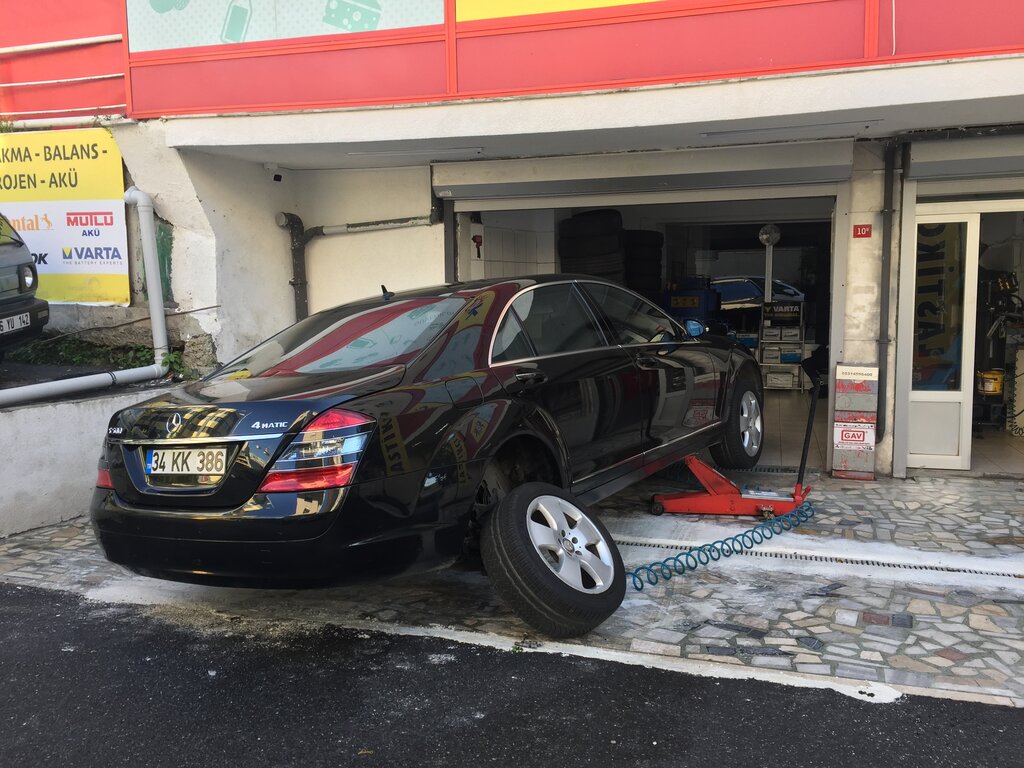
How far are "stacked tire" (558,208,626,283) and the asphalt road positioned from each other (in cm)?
648

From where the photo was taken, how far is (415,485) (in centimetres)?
321

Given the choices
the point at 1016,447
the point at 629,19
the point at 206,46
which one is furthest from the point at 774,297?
the point at 206,46

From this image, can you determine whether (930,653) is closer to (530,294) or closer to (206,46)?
(530,294)

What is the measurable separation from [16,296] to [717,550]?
5335mm

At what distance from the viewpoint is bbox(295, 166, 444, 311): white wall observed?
7.72 meters

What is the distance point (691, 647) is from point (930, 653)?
0.98 metres

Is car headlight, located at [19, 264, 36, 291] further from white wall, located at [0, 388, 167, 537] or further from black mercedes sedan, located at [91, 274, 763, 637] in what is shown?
black mercedes sedan, located at [91, 274, 763, 637]

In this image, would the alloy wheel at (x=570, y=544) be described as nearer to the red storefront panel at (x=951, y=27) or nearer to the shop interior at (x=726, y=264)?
the shop interior at (x=726, y=264)

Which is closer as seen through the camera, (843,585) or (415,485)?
(415,485)

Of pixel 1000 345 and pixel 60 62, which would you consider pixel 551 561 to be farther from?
pixel 1000 345

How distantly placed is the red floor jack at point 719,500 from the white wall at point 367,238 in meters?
3.38

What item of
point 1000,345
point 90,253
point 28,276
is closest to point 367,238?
point 90,253

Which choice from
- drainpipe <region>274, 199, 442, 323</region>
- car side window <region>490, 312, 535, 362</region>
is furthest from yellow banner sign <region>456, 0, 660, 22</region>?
car side window <region>490, 312, 535, 362</region>

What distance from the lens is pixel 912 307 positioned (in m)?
6.47
